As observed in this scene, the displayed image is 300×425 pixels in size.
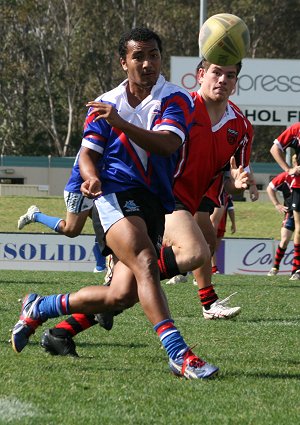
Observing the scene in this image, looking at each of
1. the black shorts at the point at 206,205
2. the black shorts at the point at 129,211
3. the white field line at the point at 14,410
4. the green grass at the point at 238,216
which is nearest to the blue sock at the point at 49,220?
the black shorts at the point at 206,205

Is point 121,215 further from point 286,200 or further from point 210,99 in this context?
point 286,200

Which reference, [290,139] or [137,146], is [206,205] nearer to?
[137,146]

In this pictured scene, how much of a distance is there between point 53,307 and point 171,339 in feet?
2.91

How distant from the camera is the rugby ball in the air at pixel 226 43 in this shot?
23.9 ft

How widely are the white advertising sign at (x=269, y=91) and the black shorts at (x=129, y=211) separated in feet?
76.2

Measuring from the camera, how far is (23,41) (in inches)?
1924

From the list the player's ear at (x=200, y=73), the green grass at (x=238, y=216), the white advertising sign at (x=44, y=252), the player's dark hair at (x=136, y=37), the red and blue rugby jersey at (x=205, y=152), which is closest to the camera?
the player's dark hair at (x=136, y=37)

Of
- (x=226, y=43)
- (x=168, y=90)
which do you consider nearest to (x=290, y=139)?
(x=226, y=43)

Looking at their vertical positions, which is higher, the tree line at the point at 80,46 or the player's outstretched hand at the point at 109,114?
the player's outstretched hand at the point at 109,114

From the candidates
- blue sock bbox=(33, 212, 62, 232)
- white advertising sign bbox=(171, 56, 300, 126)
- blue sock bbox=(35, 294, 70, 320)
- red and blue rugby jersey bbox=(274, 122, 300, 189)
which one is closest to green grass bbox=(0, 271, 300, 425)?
blue sock bbox=(35, 294, 70, 320)

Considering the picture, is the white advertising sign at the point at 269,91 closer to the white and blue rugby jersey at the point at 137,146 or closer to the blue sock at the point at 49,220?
the blue sock at the point at 49,220

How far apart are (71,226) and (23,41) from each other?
41.5m

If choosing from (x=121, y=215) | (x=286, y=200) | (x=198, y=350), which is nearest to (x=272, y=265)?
(x=286, y=200)

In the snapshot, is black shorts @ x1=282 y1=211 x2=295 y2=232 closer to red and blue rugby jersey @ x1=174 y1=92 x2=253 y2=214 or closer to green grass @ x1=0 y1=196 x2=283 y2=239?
red and blue rugby jersey @ x1=174 y1=92 x2=253 y2=214
